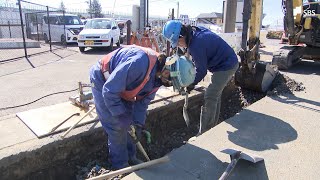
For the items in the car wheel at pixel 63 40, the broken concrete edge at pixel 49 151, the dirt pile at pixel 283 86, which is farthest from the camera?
the car wheel at pixel 63 40

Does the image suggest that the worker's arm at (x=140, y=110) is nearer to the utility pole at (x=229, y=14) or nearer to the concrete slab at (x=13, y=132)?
the concrete slab at (x=13, y=132)

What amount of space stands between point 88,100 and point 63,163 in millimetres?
1116

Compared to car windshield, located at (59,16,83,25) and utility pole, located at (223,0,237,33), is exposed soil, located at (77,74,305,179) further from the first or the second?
car windshield, located at (59,16,83,25)

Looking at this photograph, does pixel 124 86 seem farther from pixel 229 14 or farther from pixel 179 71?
pixel 229 14

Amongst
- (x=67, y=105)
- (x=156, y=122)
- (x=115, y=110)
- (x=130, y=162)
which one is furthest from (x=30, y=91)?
(x=115, y=110)

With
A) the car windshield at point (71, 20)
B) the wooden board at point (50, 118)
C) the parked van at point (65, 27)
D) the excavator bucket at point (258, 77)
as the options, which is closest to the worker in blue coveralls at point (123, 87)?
the wooden board at point (50, 118)

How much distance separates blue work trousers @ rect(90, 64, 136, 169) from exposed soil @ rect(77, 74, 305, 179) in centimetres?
27

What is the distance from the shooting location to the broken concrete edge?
119 inches

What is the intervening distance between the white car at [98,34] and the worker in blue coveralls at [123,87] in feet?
34.8

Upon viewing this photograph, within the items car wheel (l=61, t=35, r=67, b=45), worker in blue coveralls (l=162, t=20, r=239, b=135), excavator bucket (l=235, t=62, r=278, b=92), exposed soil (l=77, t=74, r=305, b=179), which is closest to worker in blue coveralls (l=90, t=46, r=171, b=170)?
exposed soil (l=77, t=74, r=305, b=179)

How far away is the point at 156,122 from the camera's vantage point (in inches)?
183

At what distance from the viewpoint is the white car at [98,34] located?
13297 mm

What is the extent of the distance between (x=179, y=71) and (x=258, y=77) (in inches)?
138

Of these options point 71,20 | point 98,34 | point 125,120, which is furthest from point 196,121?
point 71,20
